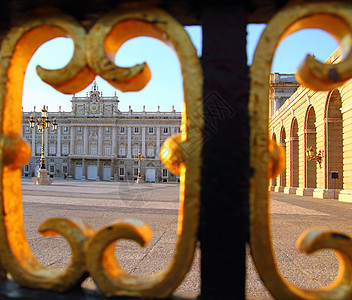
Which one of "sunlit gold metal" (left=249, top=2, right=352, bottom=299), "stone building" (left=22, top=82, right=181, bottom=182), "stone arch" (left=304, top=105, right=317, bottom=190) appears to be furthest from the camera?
"stone building" (left=22, top=82, right=181, bottom=182)

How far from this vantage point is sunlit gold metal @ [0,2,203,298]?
2.53ft

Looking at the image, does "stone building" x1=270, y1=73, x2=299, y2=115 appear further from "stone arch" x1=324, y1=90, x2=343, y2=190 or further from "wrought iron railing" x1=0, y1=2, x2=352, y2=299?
"wrought iron railing" x1=0, y1=2, x2=352, y2=299

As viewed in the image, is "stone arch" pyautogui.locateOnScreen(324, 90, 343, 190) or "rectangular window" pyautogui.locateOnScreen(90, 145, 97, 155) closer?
"stone arch" pyautogui.locateOnScreen(324, 90, 343, 190)

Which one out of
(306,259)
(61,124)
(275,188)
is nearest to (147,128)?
(61,124)

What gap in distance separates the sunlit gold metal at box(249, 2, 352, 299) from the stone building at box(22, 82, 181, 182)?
174 feet

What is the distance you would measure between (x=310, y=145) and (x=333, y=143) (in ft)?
8.98

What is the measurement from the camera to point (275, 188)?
2458cm

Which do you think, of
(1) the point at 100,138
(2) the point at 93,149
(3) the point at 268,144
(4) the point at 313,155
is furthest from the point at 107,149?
(3) the point at 268,144

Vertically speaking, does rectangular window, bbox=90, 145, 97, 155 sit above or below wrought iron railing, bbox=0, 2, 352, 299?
above

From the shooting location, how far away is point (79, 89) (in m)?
0.95

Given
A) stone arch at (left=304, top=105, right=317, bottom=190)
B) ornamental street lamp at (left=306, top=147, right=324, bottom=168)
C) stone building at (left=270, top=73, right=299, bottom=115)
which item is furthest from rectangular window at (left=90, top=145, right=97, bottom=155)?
ornamental street lamp at (left=306, top=147, right=324, bottom=168)

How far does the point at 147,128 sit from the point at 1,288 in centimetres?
5508

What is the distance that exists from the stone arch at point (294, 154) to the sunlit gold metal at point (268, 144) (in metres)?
20.1

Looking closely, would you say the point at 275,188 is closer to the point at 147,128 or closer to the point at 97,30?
the point at 97,30
